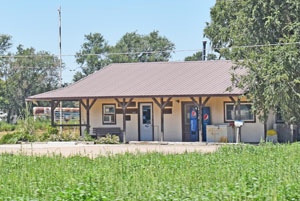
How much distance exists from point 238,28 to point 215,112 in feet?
15.5

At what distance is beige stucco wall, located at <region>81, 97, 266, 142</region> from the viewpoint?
2831cm

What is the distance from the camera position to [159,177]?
1205 cm

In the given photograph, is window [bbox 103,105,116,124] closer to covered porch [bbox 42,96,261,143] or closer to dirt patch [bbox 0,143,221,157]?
covered porch [bbox 42,96,261,143]

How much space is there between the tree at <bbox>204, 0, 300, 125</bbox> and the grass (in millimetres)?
6579

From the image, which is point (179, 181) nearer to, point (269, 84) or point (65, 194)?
point (65, 194)

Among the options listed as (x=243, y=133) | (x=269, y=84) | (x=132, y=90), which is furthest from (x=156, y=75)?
(x=269, y=84)

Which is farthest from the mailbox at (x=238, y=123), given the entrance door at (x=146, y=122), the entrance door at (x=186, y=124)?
the entrance door at (x=146, y=122)

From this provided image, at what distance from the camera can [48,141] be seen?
99.1 feet

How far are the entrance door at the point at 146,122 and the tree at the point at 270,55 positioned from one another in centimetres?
564

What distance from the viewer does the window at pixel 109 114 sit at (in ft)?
101

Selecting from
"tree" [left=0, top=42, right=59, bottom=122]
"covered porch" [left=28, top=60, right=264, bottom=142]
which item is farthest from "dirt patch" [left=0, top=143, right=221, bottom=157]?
"tree" [left=0, top=42, right=59, bottom=122]

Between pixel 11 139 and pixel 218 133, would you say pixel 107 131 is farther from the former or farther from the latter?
pixel 218 133

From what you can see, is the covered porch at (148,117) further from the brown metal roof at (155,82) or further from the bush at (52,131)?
the bush at (52,131)

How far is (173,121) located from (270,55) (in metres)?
7.65
